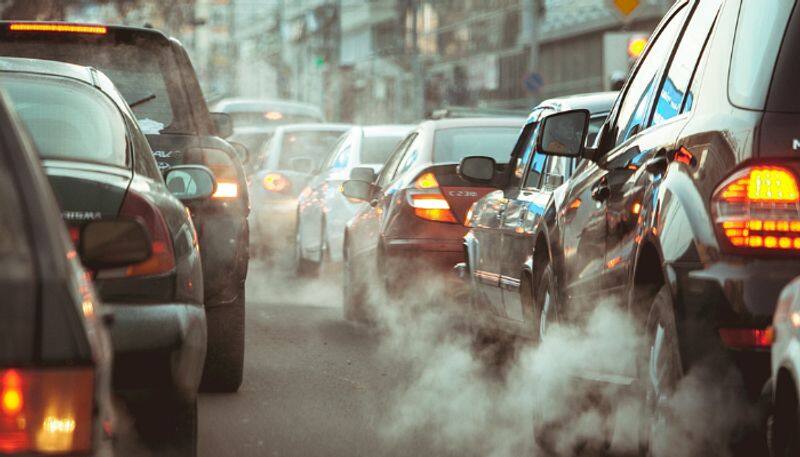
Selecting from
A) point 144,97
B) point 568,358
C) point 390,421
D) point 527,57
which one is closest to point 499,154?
point 144,97

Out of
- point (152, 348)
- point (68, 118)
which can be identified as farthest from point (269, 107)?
point (152, 348)

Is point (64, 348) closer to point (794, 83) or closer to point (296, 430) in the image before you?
point (794, 83)

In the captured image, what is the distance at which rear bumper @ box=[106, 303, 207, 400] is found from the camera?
16.1 feet

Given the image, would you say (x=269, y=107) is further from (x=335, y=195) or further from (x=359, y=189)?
(x=359, y=189)

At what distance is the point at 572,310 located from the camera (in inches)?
255

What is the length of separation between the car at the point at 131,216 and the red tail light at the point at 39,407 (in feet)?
4.51

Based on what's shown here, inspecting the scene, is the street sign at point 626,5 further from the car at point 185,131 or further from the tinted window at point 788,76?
the tinted window at point 788,76

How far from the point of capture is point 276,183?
19.0 metres

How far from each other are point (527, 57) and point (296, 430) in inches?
2351

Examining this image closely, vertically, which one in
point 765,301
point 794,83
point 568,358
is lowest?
point 568,358

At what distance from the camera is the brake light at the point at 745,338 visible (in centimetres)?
436

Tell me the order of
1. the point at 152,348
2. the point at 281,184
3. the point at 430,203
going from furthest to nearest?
the point at 281,184 → the point at 430,203 → the point at 152,348

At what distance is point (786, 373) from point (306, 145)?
17.0 meters

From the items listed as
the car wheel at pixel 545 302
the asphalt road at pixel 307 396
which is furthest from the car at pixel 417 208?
the car wheel at pixel 545 302
